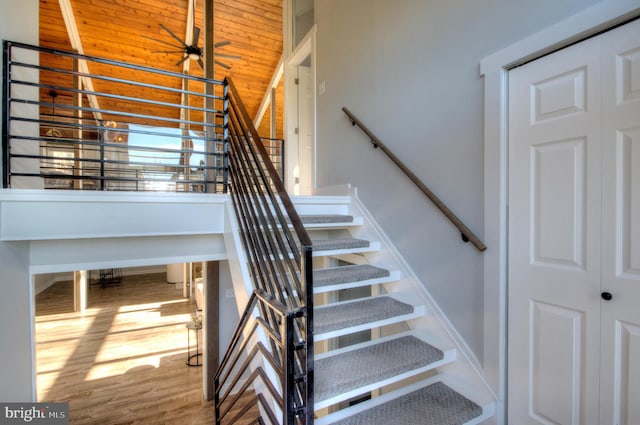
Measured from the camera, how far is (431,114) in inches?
86.7

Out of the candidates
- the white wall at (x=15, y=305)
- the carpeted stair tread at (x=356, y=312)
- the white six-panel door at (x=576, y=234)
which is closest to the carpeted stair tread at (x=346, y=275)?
the carpeted stair tread at (x=356, y=312)

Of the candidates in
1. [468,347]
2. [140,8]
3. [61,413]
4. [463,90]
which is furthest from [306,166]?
[140,8]

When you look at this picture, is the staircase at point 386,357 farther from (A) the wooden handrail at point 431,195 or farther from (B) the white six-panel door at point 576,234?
(A) the wooden handrail at point 431,195

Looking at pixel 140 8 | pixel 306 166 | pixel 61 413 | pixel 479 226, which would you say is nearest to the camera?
pixel 479 226

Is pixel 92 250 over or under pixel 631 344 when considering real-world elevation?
over

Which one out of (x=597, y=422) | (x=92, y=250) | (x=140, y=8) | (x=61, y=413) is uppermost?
(x=140, y=8)

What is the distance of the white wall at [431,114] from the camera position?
1859mm

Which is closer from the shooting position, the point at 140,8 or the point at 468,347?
the point at 468,347

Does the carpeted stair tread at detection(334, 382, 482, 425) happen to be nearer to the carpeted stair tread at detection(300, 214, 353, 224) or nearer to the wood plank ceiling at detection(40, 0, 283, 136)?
the carpeted stair tread at detection(300, 214, 353, 224)

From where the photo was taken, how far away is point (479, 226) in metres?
1.87

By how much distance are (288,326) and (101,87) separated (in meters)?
9.50

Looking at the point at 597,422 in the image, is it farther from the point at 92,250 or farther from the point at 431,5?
the point at 92,250

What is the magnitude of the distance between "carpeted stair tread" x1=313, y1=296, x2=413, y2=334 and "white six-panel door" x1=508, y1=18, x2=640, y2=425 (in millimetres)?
705

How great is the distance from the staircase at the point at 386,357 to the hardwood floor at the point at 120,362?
2.62m
